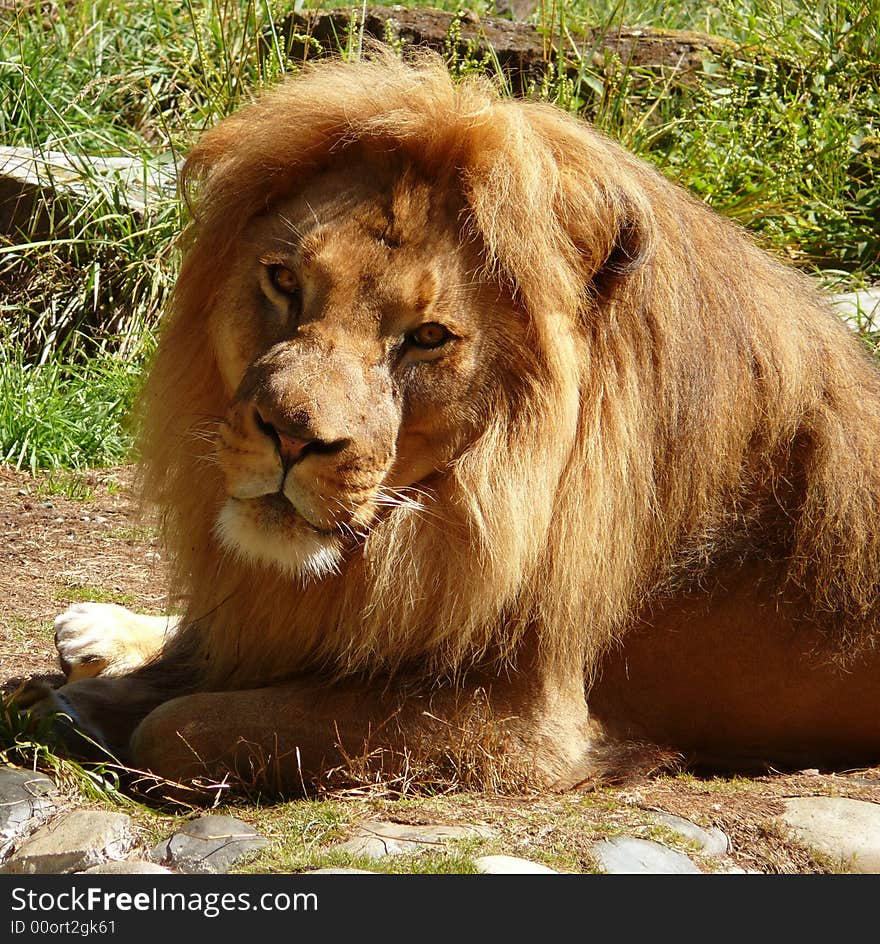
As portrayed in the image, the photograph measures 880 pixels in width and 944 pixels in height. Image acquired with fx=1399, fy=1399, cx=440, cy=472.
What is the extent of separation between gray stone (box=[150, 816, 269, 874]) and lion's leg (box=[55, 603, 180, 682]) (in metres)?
1.14

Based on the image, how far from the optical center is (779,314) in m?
3.62

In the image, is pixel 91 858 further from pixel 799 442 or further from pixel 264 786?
pixel 799 442

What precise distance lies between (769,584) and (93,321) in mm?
5178

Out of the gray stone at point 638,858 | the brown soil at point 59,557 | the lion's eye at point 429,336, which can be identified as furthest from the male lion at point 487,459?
the brown soil at point 59,557

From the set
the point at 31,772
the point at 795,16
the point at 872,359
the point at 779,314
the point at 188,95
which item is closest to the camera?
the point at 31,772

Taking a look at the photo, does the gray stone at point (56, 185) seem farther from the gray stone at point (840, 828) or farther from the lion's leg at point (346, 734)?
the gray stone at point (840, 828)

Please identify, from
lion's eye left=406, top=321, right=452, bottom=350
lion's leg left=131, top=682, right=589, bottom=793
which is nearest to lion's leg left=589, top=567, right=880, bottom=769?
lion's leg left=131, top=682, right=589, bottom=793

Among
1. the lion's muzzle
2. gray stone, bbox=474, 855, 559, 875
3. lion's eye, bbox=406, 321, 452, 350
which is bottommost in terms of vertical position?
gray stone, bbox=474, 855, 559, 875

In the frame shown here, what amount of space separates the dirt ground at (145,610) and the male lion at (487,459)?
16 cm

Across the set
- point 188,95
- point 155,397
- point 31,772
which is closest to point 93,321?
point 188,95

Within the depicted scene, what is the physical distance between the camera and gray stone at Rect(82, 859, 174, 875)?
294 cm

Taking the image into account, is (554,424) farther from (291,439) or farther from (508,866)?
(508,866)

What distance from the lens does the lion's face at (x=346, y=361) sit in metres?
3.04

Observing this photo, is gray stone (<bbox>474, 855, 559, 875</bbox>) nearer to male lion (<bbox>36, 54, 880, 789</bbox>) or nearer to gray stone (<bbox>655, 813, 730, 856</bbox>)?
gray stone (<bbox>655, 813, 730, 856</bbox>)
